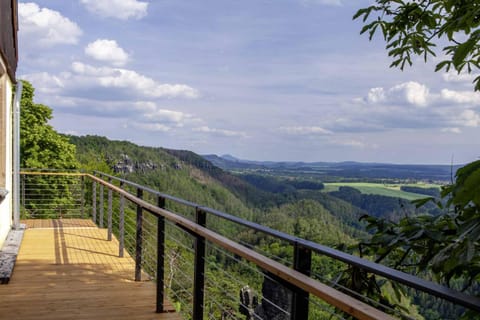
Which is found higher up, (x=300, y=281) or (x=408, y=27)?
(x=408, y=27)

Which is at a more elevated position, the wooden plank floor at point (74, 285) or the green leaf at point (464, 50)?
the green leaf at point (464, 50)

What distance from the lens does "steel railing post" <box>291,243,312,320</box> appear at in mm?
1572

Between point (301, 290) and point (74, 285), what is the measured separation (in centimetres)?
351

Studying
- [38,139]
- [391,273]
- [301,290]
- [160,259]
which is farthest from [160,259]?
[38,139]

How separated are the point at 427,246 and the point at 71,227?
7.57 metres

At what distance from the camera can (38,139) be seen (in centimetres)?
1998

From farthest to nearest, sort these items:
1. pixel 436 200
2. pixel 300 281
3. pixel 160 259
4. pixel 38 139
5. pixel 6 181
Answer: pixel 38 139, pixel 6 181, pixel 160 259, pixel 436 200, pixel 300 281

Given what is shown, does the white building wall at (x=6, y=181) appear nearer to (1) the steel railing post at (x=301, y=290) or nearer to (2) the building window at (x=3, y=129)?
(2) the building window at (x=3, y=129)

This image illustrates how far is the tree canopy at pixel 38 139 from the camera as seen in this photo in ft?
64.7

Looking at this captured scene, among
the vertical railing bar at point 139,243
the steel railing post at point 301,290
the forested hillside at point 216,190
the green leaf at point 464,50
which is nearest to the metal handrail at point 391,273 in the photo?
the steel railing post at point 301,290

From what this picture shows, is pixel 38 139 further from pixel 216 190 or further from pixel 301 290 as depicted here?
pixel 216 190

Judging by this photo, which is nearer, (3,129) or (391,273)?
(391,273)

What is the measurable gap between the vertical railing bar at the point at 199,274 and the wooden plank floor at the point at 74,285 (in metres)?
0.72

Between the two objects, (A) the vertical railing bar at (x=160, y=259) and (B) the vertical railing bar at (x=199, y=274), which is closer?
(B) the vertical railing bar at (x=199, y=274)
